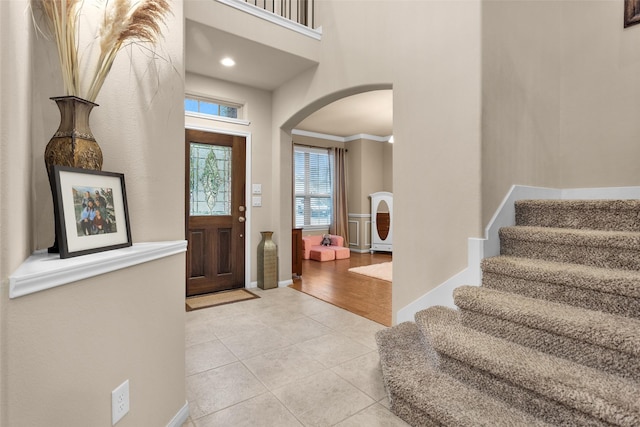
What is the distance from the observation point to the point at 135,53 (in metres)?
1.46

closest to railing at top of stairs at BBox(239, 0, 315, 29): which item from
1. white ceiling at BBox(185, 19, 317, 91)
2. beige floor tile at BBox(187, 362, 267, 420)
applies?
white ceiling at BBox(185, 19, 317, 91)

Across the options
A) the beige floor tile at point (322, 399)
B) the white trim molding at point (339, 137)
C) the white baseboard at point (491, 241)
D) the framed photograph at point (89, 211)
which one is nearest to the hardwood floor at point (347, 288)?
the white baseboard at point (491, 241)

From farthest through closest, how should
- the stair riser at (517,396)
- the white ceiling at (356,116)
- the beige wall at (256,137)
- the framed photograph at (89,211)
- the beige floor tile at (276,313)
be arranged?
the white ceiling at (356,116) → the beige wall at (256,137) → the beige floor tile at (276,313) → the stair riser at (517,396) → the framed photograph at (89,211)

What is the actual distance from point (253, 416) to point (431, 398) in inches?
36.4

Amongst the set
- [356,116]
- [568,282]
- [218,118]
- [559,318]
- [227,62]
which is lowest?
[559,318]

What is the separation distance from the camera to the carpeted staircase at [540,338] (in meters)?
1.25

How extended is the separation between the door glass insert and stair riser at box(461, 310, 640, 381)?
3.17 metres

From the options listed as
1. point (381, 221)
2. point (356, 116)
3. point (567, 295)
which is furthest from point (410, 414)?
point (381, 221)

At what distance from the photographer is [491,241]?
2082 mm

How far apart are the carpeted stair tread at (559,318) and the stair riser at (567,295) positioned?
1.8 inches

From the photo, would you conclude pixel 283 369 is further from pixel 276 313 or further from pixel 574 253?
pixel 574 253

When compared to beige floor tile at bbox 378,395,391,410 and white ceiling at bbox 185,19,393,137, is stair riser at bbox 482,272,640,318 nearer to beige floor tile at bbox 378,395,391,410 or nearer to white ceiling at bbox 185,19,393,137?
beige floor tile at bbox 378,395,391,410

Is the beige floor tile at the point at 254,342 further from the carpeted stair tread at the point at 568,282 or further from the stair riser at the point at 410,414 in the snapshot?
the carpeted stair tread at the point at 568,282

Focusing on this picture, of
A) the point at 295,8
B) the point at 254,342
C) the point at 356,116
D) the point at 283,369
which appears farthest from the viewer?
the point at 356,116
